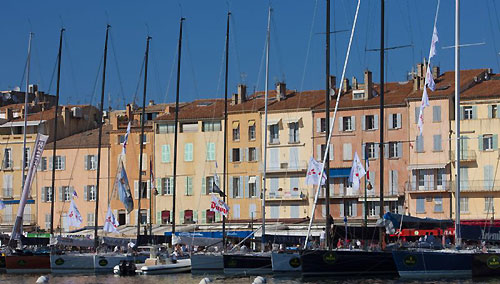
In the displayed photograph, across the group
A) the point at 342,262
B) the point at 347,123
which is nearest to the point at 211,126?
the point at 347,123

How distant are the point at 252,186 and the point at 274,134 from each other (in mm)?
4585

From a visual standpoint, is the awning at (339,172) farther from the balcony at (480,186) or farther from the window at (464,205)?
the window at (464,205)

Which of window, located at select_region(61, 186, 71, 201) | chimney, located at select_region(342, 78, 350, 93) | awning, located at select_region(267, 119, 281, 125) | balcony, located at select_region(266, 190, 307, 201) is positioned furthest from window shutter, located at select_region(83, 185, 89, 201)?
chimney, located at select_region(342, 78, 350, 93)

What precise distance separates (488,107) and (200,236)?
23831mm

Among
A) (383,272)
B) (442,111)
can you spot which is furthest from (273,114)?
(383,272)

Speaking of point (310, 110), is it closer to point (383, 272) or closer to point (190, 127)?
point (190, 127)

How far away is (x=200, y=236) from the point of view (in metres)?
71.6

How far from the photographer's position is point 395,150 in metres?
84.6

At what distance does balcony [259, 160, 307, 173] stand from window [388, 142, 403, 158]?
283 inches

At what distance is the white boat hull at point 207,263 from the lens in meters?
62.8

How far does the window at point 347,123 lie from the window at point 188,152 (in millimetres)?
13949

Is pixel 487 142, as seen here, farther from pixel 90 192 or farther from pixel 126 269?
pixel 90 192

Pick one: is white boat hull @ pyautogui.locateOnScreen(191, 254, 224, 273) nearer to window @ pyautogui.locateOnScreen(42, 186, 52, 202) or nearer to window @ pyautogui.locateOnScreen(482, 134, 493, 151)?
window @ pyautogui.locateOnScreen(482, 134, 493, 151)

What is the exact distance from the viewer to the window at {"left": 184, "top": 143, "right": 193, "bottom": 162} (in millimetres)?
94312
